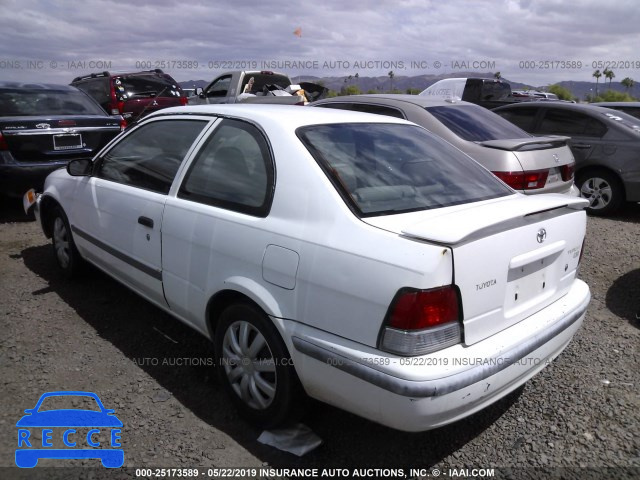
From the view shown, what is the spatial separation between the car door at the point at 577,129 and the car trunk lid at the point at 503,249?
519 cm

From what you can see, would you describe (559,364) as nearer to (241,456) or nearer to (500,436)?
(500,436)

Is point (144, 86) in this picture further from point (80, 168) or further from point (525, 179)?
point (525, 179)

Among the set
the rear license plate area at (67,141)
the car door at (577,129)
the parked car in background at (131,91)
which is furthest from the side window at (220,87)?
the car door at (577,129)

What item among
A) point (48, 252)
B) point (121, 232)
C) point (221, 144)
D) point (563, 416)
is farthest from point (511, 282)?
point (48, 252)

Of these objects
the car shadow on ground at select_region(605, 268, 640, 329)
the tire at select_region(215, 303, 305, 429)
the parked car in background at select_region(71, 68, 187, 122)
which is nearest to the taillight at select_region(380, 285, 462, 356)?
the tire at select_region(215, 303, 305, 429)

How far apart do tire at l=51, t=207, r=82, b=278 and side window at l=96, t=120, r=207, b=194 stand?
77 cm

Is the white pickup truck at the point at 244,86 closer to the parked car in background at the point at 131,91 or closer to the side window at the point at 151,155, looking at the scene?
the parked car in background at the point at 131,91

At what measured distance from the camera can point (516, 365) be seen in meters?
2.29

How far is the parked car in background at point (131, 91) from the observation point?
417 inches

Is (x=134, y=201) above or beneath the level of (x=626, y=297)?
above

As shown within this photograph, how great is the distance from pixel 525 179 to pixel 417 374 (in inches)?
134

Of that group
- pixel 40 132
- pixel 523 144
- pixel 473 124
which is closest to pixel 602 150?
pixel 473 124

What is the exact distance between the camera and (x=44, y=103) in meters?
6.88

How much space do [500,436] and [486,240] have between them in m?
1.15
